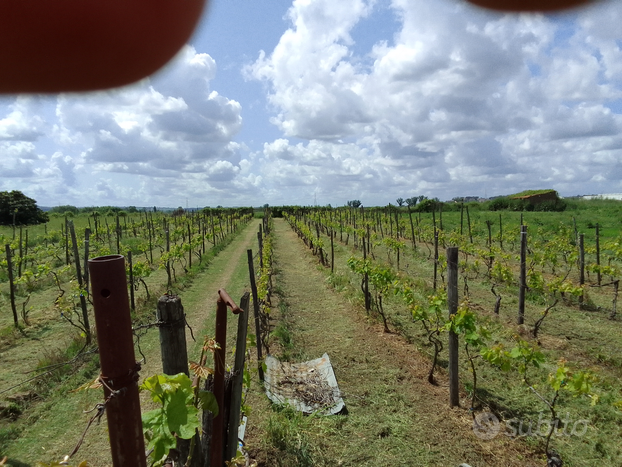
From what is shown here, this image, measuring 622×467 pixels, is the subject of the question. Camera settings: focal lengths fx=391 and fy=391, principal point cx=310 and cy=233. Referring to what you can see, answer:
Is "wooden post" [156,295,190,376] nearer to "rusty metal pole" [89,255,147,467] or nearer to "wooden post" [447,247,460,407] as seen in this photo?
"rusty metal pole" [89,255,147,467]

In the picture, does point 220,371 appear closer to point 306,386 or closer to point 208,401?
point 208,401

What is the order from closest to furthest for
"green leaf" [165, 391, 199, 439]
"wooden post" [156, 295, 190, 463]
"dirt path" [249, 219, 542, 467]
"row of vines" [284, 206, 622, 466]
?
1. "green leaf" [165, 391, 199, 439]
2. "wooden post" [156, 295, 190, 463]
3. "dirt path" [249, 219, 542, 467]
4. "row of vines" [284, 206, 622, 466]

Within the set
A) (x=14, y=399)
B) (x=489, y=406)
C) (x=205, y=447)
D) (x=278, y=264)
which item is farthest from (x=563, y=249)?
(x=14, y=399)

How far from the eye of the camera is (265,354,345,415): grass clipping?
4.59 m

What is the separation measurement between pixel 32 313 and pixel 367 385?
7868mm

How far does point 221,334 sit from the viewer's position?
1.90 metres

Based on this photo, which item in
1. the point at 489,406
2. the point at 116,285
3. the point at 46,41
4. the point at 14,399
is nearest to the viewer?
the point at 46,41

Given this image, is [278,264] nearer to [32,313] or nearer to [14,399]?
[32,313]

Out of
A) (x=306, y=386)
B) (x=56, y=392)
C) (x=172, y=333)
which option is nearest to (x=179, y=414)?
(x=172, y=333)

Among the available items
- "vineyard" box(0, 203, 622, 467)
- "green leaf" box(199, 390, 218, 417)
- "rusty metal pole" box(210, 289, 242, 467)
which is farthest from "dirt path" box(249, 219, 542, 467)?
"green leaf" box(199, 390, 218, 417)

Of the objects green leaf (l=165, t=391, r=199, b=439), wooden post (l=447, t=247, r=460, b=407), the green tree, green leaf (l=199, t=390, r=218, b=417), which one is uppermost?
the green tree

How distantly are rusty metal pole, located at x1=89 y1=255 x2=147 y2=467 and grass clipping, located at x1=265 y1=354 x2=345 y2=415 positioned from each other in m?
3.61

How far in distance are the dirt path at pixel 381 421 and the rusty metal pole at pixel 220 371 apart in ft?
5.74

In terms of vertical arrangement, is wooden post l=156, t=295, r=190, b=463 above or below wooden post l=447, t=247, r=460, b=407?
above
